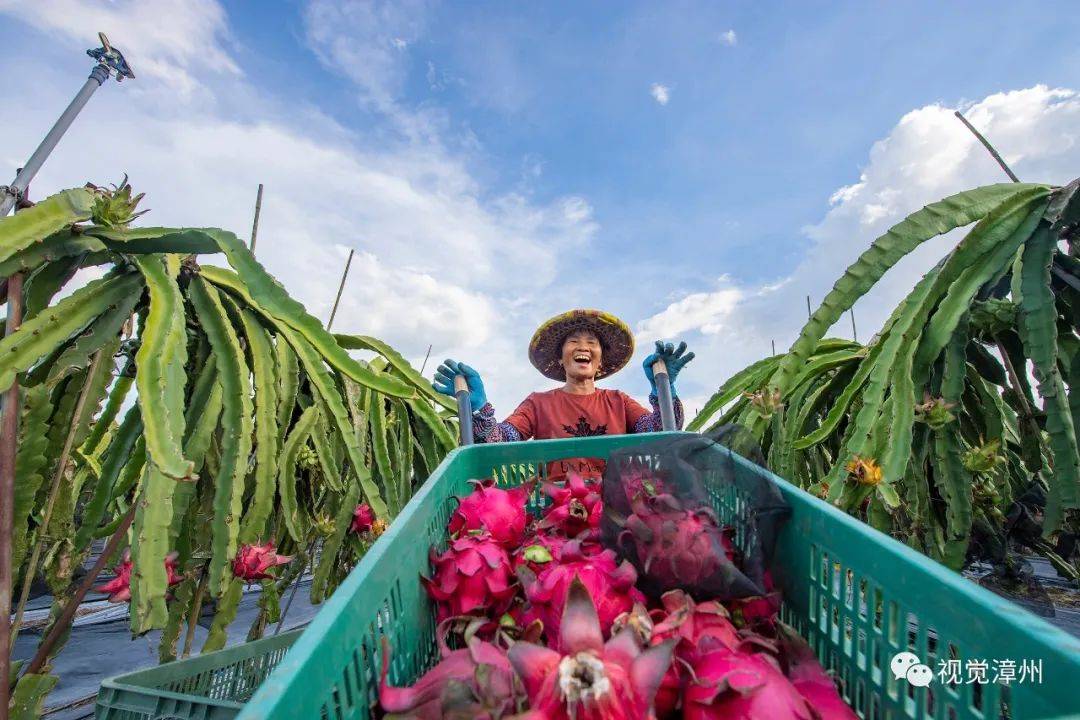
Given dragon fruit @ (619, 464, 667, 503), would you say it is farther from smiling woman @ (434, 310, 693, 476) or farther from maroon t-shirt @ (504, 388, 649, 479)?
maroon t-shirt @ (504, 388, 649, 479)

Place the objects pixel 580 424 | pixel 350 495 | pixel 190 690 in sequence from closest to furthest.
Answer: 1. pixel 190 690
2. pixel 350 495
3. pixel 580 424

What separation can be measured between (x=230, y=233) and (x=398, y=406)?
2.70ft

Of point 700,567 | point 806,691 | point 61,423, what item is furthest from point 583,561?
point 61,423

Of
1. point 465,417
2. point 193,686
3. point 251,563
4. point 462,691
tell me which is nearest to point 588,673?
point 462,691

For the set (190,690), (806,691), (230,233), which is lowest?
(190,690)

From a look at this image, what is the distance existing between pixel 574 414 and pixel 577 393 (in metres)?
0.10

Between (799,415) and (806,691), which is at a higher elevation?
(799,415)

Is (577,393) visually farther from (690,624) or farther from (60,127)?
(60,127)

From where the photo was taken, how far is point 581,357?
190cm

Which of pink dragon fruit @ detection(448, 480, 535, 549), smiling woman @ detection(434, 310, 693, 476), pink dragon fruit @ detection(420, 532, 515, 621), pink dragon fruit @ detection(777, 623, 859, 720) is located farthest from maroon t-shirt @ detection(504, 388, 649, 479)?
pink dragon fruit @ detection(777, 623, 859, 720)

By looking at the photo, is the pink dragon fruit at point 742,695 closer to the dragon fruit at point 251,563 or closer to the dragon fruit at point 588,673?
the dragon fruit at point 588,673

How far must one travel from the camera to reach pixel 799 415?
1.88 metres

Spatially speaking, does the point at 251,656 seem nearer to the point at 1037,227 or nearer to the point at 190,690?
the point at 190,690

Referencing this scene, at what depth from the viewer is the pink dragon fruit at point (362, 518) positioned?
5.67ft
